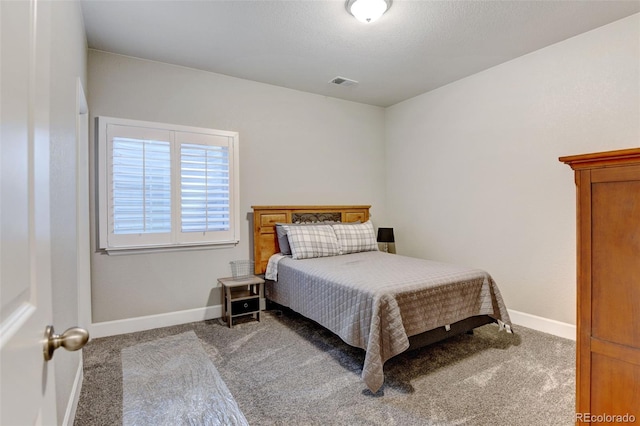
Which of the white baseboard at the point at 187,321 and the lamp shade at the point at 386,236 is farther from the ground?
the lamp shade at the point at 386,236

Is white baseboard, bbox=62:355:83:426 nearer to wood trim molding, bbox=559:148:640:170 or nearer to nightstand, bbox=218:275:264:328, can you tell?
nightstand, bbox=218:275:264:328

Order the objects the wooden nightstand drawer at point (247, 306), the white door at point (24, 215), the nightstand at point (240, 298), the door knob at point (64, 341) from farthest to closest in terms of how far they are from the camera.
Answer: the wooden nightstand drawer at point (247, 306) < the nightstand at point (240, 298) < the door knob at point (64, 341) < the white door at point (24, 215)

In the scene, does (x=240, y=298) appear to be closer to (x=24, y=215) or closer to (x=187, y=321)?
(x=187, y=321)

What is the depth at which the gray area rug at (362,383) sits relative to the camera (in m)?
1.89

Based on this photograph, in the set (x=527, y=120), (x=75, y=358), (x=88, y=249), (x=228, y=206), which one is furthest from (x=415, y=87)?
(x=75, y=358)

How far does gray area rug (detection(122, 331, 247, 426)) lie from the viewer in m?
1.90

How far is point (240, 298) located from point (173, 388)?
1.23 meters

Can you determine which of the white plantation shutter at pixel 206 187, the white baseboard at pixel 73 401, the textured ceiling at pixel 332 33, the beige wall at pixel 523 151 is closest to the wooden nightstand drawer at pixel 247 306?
the white plantation shutter at pixel 206 187

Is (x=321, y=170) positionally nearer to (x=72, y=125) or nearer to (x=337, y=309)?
(x=337, y=309)

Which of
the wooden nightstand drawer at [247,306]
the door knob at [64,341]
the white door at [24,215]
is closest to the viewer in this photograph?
the white door at [24,215]

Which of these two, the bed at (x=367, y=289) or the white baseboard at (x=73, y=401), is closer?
the white baseboard at (x=73, y=401)

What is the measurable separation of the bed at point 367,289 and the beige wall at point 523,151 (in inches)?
29.1

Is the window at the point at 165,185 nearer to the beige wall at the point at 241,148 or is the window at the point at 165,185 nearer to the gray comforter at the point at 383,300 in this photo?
the beige wall at the point at 241,148

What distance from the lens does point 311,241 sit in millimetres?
→ 3596
